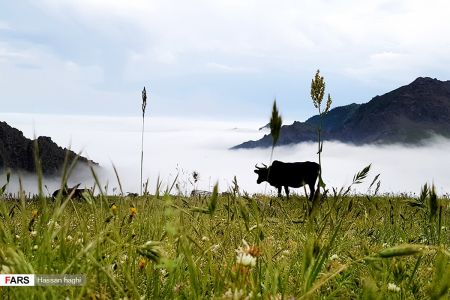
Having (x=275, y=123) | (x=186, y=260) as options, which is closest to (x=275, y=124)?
(x=275, y=123)

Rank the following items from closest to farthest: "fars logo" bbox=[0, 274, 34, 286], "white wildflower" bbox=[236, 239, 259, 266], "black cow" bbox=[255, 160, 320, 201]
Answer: "fars logo" bbox=[0, 274, 34, 286]
"white wildflower" bbox=[236, 239, 259, 266]
"black cow" bbox=[255, 160, 320, 201]

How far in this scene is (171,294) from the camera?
9.78ft

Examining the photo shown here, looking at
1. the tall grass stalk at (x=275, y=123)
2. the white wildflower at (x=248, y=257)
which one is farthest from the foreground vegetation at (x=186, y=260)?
the tall grass stalk at (x=275, y=123)

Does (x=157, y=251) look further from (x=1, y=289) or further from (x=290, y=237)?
(x=290, y=237)

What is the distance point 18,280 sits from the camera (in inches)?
82.2

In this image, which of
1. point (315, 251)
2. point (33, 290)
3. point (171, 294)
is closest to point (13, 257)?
point (33, 290)

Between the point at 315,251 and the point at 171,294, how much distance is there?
1.22 metres

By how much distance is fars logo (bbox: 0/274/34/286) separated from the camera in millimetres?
2018

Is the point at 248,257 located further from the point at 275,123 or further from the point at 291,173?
the point at 291,173

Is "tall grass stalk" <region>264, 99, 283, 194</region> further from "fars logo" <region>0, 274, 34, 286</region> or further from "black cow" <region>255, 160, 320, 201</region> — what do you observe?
"black cow" <region>255, 160, 320, 201</region>

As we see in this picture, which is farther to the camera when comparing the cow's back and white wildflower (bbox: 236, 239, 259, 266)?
the cow's back

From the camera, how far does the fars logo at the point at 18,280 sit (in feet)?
6.62

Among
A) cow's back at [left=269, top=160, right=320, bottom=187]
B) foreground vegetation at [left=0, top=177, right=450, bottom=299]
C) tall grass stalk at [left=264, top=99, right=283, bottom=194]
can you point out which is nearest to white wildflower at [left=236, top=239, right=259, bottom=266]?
foreground vegetation at [left=0, top=177, right=450, bottom=299]

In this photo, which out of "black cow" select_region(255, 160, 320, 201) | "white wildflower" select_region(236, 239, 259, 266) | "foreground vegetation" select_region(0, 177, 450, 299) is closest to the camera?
"foreground vegetation" select_region(0, 177, 450, 299)
